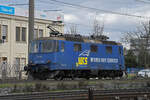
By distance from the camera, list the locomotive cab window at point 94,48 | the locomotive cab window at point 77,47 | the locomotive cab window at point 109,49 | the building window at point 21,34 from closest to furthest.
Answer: the locomotive cab window at point 77,47
the locomotive cab window at point 94,48
the locomotive cab window at point 109,49
the building window at point 21,34

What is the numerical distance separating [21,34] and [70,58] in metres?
19.2

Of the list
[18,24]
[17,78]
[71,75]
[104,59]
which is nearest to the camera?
[17,78]

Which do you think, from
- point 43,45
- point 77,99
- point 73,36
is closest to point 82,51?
point 73,36

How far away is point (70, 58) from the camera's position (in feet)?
83.0

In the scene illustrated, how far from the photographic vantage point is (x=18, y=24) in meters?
42.6

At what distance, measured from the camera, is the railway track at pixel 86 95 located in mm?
13817

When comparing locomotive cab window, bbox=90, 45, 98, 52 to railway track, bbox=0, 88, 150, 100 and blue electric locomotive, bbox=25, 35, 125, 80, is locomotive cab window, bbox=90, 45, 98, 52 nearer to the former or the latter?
blue electric locomotive, bbox=25, 35, 125, 80

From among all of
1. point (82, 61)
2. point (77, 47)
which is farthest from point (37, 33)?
point (77, 47)

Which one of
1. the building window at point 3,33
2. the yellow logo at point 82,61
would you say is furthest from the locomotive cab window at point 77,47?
the building window at point 3,33

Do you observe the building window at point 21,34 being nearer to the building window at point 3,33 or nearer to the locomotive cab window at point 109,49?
the building window at point 3,33

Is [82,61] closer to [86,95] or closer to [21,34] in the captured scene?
[86,95]

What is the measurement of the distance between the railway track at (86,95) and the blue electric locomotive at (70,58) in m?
8.40

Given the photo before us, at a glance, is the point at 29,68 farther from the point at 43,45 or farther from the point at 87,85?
the point at 87,85

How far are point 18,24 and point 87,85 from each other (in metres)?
22.7
